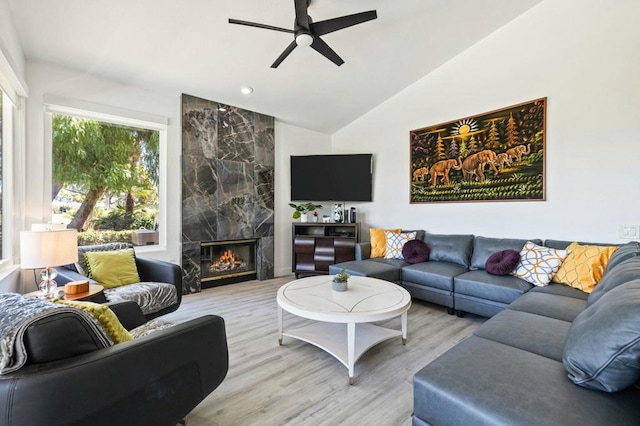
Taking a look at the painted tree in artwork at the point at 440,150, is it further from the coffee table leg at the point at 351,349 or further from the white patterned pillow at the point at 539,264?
the coffee table leg at the point at 351,349

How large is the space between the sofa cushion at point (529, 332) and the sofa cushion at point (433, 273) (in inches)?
45.7

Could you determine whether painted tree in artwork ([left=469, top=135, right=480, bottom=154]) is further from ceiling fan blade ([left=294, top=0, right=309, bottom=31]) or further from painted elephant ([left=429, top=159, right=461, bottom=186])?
ceiling fan blade ([left=294, top=0, right=309, bottom=31])

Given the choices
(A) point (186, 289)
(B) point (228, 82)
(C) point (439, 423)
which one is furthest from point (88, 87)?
(C) point (439, 423)

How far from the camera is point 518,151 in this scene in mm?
3391

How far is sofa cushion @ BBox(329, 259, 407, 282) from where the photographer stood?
10.8 feet

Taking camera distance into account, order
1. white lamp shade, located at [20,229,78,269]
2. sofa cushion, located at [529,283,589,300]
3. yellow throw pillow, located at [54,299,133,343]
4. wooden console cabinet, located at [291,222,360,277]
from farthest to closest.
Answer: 1. wooden console cabinet, located at [291,222,360,277]
2. sofa cushion, located at [529,283,589,300]
3. white lamp shade, located at [20,229,78,269]
4. yellow throw pillow, located at [54,299,133,343]

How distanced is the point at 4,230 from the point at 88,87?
170 centimetres

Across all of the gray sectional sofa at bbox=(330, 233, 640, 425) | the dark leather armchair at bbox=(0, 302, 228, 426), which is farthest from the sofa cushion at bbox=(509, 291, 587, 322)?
the dark leather armchair at bbox=(0, 302, 228, 426)

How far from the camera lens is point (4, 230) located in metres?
2.65

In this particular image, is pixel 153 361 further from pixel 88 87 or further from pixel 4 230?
pixel 88 87

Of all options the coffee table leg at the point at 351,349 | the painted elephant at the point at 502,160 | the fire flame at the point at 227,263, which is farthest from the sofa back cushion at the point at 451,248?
the fire flame at the point at 227,263

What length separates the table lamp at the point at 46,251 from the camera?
2.00 metres

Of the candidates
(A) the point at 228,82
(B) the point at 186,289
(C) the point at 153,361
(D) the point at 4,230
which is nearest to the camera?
(C) the point at 153,361

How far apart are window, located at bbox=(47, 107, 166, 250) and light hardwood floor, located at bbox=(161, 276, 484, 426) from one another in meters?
1.40
